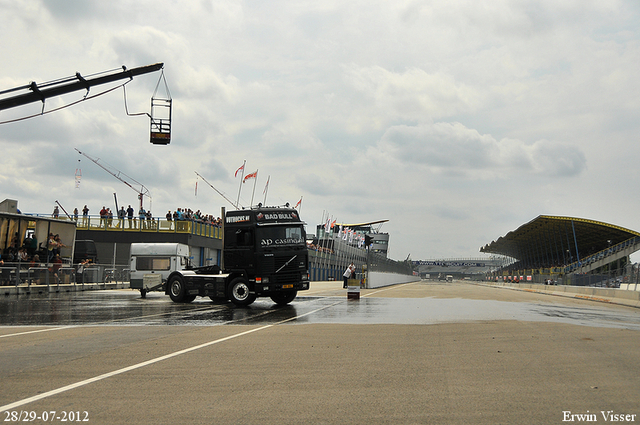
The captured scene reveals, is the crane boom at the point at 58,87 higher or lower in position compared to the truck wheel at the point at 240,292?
higher

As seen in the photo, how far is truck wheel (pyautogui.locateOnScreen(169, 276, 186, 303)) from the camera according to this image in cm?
2158

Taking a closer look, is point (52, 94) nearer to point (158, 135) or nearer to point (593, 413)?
point (158, 135)

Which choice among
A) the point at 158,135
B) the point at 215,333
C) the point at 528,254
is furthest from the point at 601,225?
the point at 215,333

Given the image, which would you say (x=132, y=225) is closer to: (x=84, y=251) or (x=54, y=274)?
(x=84, y=251)

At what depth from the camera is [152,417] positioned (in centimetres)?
507

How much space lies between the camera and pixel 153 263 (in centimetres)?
2902

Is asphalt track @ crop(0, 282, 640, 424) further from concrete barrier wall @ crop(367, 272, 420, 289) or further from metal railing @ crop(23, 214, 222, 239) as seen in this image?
metal railing @ crop(23, 214, 222, 239)

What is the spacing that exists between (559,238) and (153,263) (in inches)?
3310

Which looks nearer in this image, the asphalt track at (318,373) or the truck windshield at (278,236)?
the asphalt track at (318,373)

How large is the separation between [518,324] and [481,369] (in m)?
6.48

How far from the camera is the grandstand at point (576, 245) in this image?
2414 inches

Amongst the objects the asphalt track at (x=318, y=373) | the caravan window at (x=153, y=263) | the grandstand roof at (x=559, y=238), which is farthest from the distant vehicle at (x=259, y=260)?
the grandstand roof at (x=559, y=238)

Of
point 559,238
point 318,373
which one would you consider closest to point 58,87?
point 318,373

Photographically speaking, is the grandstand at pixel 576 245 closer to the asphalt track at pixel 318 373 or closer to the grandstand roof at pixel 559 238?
the grandstand roof at pixel 559 238
